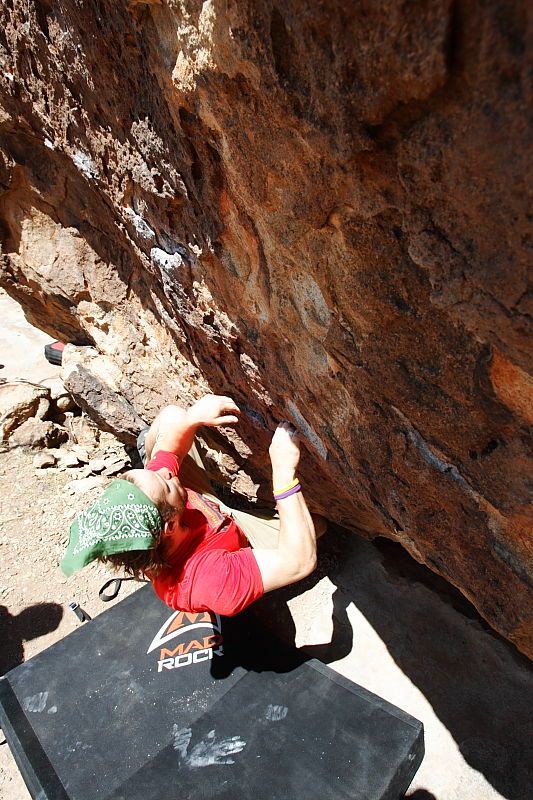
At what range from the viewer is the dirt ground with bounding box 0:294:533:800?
2.09 meters

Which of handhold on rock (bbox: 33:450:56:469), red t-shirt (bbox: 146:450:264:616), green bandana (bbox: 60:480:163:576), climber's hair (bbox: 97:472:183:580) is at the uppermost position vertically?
handhold on rock (bbox: 33:450:56:469)

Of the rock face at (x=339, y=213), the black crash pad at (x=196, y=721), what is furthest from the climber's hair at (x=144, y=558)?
the black crash pad at (x=196, y=721)

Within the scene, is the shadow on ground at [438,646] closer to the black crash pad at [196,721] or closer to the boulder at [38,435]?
the black crash pad at [196,721]

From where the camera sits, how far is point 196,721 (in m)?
2.08

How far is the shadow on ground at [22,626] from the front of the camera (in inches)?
113

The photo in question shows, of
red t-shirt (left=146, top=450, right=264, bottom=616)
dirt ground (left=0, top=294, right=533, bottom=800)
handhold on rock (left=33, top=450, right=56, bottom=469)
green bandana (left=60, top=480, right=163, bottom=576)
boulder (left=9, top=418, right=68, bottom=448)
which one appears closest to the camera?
green bandana (left=60, top=480, right=163, bottom=576)

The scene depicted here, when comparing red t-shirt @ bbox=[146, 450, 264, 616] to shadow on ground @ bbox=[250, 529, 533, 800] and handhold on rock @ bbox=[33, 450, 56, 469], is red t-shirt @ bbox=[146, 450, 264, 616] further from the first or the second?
handhold on rock @ bbox=[33, 450, 56, 469]

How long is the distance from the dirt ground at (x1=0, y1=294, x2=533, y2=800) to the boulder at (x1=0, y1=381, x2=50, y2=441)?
856 millimetres

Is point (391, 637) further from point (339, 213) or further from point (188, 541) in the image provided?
point (339, 213)

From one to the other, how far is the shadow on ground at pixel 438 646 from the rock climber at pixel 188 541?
3.54 ft

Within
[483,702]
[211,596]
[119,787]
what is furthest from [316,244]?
[483,702]

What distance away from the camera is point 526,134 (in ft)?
2.08

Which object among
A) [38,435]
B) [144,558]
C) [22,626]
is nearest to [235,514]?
[144,558]

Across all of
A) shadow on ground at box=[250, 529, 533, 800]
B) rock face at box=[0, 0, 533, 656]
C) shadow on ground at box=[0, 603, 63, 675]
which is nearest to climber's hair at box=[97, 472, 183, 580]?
rock face at box=[0, 0, 533, 656]
